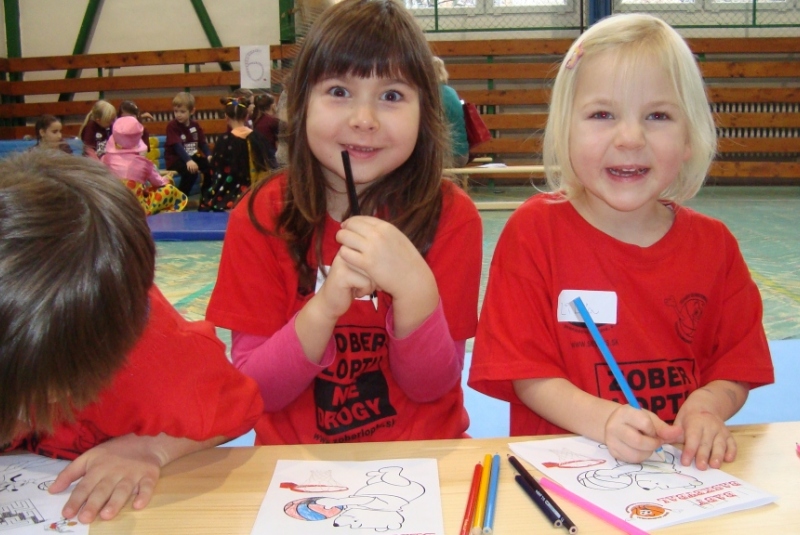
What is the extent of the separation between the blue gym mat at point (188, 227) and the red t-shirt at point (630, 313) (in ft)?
11.1

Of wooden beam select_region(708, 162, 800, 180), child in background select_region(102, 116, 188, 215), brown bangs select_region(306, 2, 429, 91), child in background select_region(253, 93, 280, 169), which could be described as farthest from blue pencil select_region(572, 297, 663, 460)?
wooden beam select_region(708, 162, 800, 180)

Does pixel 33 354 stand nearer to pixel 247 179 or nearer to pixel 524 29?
pixel 247 179

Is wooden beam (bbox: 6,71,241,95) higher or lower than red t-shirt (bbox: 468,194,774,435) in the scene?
higher

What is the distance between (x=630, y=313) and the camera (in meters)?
0.93

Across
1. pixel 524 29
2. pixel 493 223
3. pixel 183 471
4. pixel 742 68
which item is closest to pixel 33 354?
pixel 183 471

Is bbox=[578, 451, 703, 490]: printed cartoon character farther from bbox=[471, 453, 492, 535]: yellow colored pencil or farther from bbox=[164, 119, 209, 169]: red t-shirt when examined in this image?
bbox=[164, 119, 209, 169]: red t-shirt

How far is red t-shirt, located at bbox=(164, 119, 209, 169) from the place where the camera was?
21.4 ft

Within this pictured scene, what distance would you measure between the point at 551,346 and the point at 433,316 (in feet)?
0.59

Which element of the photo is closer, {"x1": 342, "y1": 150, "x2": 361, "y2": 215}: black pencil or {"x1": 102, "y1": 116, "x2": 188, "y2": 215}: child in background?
{"x1": 342, "y1": 150, "x2": 361, "y2": 215}: black pencil

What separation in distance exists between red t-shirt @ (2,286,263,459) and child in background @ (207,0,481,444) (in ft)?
0.46

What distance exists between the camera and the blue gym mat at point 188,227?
4320 millimetres

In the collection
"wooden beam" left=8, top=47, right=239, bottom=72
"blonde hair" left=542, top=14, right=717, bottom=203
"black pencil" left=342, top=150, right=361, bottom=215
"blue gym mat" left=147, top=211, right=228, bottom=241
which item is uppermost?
"wooden beam" left=8, top=47, right=239, bottom=72

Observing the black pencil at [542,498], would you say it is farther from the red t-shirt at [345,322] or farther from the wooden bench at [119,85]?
the wooden bench at [119,85]

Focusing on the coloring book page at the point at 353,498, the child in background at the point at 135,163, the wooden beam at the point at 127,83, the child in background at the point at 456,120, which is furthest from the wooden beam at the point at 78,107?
the coloring book page at the point at 353,498
